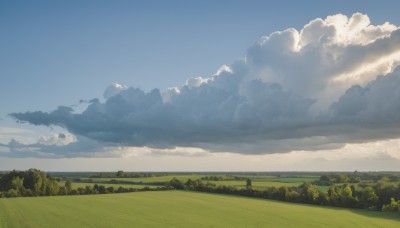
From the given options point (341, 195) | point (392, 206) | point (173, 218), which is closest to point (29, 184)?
point (173, 218)

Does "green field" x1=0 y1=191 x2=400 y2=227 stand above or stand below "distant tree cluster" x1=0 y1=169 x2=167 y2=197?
below

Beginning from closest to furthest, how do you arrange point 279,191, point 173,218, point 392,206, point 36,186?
point 173,218
point 392,206
point 279,191
point 36,186

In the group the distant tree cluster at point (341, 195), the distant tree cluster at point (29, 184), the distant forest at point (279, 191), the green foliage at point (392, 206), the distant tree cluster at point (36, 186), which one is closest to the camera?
the green foliage at point (392, 206)

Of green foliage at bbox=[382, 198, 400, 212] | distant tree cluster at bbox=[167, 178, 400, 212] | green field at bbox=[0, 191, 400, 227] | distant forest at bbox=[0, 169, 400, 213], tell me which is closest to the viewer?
green field at bbox=[0, 191, 400, 227]

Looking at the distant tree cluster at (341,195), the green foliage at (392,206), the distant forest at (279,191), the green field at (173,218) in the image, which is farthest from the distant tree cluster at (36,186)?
Answer: the green foliage at (392,206)

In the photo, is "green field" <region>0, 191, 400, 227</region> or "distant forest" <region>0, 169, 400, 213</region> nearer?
"green field" <region>0, 191, 400, 227</region>

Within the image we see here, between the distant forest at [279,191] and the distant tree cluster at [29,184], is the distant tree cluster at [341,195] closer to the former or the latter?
the distant forest at [279,191]

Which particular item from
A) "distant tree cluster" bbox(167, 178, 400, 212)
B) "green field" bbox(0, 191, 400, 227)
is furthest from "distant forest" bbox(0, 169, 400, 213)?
"green field" bbox(0, 191, 400, 227)

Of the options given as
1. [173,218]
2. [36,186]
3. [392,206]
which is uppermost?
[36,186]

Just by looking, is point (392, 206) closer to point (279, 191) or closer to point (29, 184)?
point (279, 191)

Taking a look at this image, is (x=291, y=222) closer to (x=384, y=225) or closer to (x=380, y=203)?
(x=384, y=225)

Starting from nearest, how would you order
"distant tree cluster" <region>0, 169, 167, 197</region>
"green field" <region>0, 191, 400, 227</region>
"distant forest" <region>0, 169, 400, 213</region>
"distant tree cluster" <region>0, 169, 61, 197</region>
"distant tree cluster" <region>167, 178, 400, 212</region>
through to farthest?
"green field" <region>0, 191, 400, 227</region>, "distant tree cluster" <region>167, 178, 400, 212</region>, "distant forest" <region>0, 169, 400, 213</region>, "distant tree cluster" <region>0, 169, 61, 197</region>, "distant tree cluster" <region>0, 169, 167, 197</region>

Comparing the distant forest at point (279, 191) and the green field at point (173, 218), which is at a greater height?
the distant forest at point (279, 191)

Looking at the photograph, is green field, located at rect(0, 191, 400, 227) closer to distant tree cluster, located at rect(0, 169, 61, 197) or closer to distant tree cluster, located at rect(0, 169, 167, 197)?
distant tree cluster, located at rect(0, 169, 61, 197)
